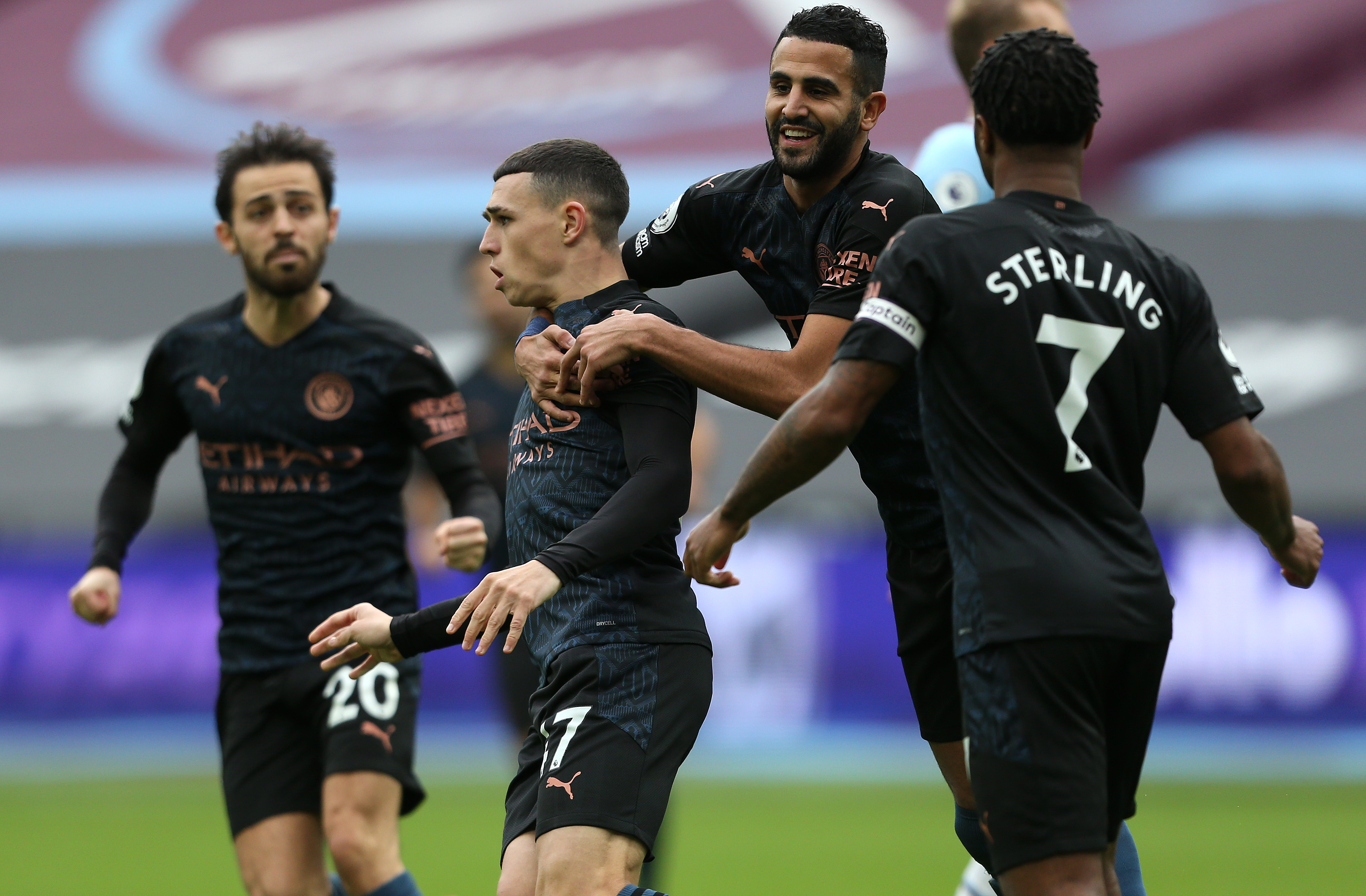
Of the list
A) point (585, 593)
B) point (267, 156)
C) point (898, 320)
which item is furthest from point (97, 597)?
point (898, 320)

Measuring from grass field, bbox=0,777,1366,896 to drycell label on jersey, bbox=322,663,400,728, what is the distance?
8.34 feet

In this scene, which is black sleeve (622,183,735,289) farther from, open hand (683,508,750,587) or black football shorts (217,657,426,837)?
black football shorts (217,657,426,837)

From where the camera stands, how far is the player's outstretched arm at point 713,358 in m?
3.94

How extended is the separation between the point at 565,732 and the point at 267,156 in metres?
2.67

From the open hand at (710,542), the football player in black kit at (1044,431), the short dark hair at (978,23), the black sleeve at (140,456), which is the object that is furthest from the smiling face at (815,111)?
the black sleeve at (140,456)

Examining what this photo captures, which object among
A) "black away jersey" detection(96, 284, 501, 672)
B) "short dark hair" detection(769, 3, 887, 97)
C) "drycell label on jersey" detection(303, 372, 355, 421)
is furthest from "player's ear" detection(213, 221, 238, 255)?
"short dark hair" detection(769, 3, 887, 97)

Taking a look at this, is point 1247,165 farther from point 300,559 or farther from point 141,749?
point 300,559

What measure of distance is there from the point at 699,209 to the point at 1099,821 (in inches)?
78.5

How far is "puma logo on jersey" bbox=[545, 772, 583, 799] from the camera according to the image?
12.5ft

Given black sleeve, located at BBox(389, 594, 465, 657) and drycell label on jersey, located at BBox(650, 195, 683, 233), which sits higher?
drycell label on jersey, located at BBox(650, 195, 683, 233)

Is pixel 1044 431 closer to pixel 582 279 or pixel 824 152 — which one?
pixel 824 152

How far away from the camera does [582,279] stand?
4.29 meters

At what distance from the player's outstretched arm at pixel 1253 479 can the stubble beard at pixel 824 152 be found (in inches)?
46.3

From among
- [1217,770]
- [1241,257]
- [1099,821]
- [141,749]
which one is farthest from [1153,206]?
[1099,821]
